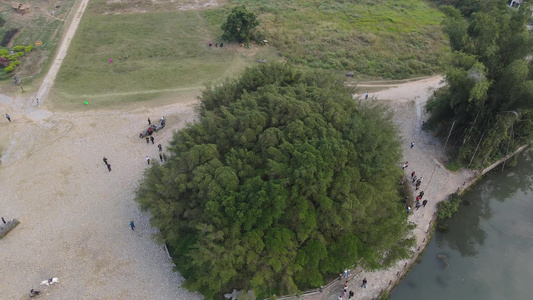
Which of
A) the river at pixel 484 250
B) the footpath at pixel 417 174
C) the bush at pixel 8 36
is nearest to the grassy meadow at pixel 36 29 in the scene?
the bush at pixel 8 36

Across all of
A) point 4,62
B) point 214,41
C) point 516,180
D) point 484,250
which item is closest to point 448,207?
point 484,250

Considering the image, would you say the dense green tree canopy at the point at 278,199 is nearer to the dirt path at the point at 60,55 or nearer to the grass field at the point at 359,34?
the grass field at the point at 359,34

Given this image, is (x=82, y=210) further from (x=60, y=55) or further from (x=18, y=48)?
(x=18, y=48)

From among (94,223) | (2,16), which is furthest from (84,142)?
(2,16)

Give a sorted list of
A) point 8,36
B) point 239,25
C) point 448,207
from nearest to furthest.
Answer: point 448,207 → point 239,25 → point 8,36

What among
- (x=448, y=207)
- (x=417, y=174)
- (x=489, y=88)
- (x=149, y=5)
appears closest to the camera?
(x=448, y=207)

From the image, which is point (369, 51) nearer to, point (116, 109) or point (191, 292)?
point (116, 109)
